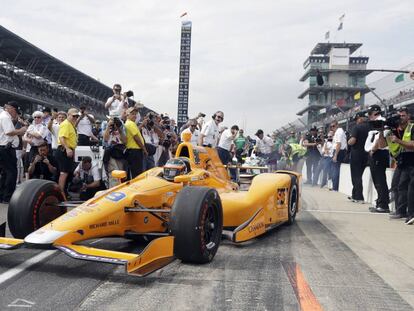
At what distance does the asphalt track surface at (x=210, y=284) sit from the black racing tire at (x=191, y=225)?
13cm

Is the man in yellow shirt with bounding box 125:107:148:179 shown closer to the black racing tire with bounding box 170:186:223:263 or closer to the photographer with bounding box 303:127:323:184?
the black racing tire with bounding box 170:186:223:263

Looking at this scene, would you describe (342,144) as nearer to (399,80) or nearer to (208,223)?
(208,223)

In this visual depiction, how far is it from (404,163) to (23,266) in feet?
19.6

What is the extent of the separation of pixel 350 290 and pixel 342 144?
10015 millimetres

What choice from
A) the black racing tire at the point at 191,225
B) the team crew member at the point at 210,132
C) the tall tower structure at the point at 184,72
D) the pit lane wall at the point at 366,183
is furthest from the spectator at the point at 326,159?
the tall tower structure at the point at 184,72

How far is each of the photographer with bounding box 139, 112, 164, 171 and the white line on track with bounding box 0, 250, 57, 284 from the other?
15.8 ft

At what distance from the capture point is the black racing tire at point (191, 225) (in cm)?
388

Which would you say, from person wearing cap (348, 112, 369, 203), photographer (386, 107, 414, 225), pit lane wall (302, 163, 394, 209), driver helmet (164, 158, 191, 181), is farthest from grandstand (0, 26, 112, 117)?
driver helmet (164, 158, 191, 181)

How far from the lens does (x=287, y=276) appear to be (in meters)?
3.84

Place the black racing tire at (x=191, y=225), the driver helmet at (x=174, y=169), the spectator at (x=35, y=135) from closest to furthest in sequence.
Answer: the black racing tire at (x=191, y=225) < the driver helmet at (x=174, y=169) < the spectator at (x=35, y=135)

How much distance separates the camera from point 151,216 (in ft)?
15.3

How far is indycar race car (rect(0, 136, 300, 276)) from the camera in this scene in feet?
11.8

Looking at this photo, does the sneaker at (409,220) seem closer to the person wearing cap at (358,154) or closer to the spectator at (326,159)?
the person wearing cap at (358,154)

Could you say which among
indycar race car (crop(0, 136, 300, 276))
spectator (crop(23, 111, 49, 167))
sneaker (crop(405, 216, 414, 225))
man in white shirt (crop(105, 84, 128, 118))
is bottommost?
sneaker (crop(405, 216, 414, 225))
